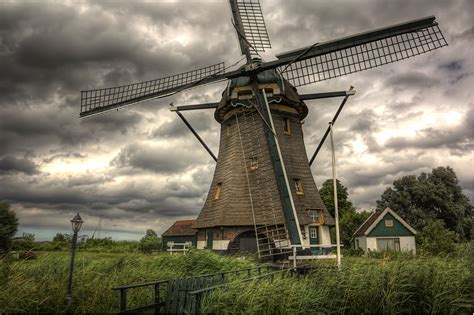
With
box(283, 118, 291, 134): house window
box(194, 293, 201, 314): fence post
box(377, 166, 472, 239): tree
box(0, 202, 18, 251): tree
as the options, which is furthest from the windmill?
box(377, 166, 472, 239): tree

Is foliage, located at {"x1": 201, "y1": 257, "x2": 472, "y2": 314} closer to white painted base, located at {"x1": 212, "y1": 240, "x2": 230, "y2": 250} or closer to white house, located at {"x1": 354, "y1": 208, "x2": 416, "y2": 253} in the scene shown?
white painted base, located at {"x1": 212, "y1": 240, "x2": 230, "y2": 250}

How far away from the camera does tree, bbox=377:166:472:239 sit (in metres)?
36.3

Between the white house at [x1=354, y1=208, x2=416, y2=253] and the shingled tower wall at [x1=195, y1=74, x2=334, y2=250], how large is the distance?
13222mm

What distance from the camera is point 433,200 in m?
36.9

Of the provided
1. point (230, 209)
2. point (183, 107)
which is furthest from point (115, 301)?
point (183, 107)

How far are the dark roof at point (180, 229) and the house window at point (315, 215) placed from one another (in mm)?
22188

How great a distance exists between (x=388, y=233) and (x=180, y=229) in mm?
20735

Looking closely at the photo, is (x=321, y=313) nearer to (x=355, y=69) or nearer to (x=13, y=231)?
(x=355, y=69)

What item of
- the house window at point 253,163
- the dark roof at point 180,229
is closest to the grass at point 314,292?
the house window at point 253,163

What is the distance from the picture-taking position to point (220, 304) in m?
5.85

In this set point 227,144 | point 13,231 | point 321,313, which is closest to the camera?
point 321,313

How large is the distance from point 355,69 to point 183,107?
8167mm

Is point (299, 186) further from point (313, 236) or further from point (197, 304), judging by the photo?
point (197, 304)

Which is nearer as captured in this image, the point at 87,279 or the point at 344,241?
the point at 87,279
